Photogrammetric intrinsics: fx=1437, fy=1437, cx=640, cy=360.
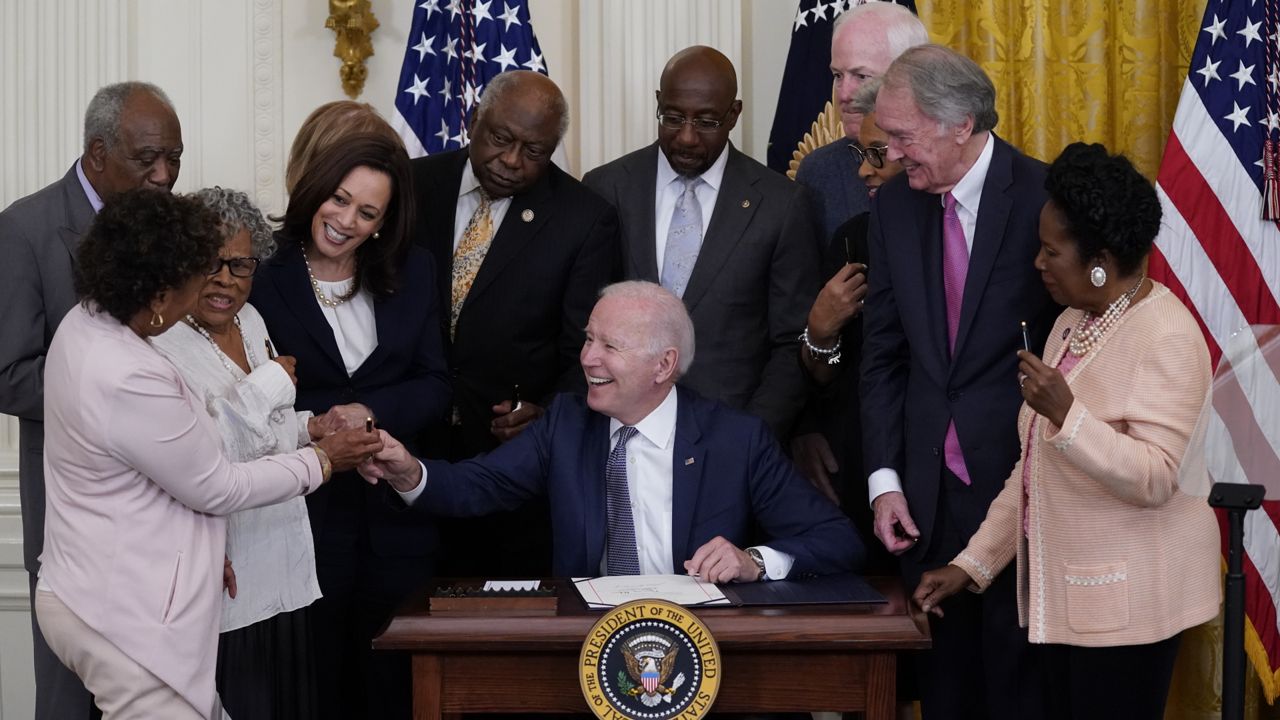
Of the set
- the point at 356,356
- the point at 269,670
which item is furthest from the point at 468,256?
the point at 269,670

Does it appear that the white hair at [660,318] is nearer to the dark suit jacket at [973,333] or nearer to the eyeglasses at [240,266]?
the dark suit jacket at [973,333]

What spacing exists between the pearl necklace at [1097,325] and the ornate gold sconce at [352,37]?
11.2 feet

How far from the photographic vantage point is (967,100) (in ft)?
11.7

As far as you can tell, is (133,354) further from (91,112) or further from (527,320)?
(527,320)

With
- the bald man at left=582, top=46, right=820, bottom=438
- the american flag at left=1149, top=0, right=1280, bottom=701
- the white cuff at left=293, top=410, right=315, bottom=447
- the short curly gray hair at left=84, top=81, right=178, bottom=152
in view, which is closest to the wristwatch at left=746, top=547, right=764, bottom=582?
the bald man at left=582, top=46, right=820, bottom=438

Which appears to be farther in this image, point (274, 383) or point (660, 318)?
point (660, 318)

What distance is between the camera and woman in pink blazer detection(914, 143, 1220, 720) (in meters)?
3.09

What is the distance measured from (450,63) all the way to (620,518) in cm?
241

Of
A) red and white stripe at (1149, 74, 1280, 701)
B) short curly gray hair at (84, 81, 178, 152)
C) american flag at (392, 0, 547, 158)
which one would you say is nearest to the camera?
short curly gray hair at (84, 81, 178, 152)

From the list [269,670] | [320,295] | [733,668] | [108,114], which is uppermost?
[108,114]

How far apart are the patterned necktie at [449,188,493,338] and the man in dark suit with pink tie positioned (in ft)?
4.27

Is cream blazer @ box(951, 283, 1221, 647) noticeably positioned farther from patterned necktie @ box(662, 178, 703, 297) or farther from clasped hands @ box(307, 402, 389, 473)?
clasped hands @ box(307, 402, 389, 473)

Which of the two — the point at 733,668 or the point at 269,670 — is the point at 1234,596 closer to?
the point at 733,668

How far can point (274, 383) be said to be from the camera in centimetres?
352
